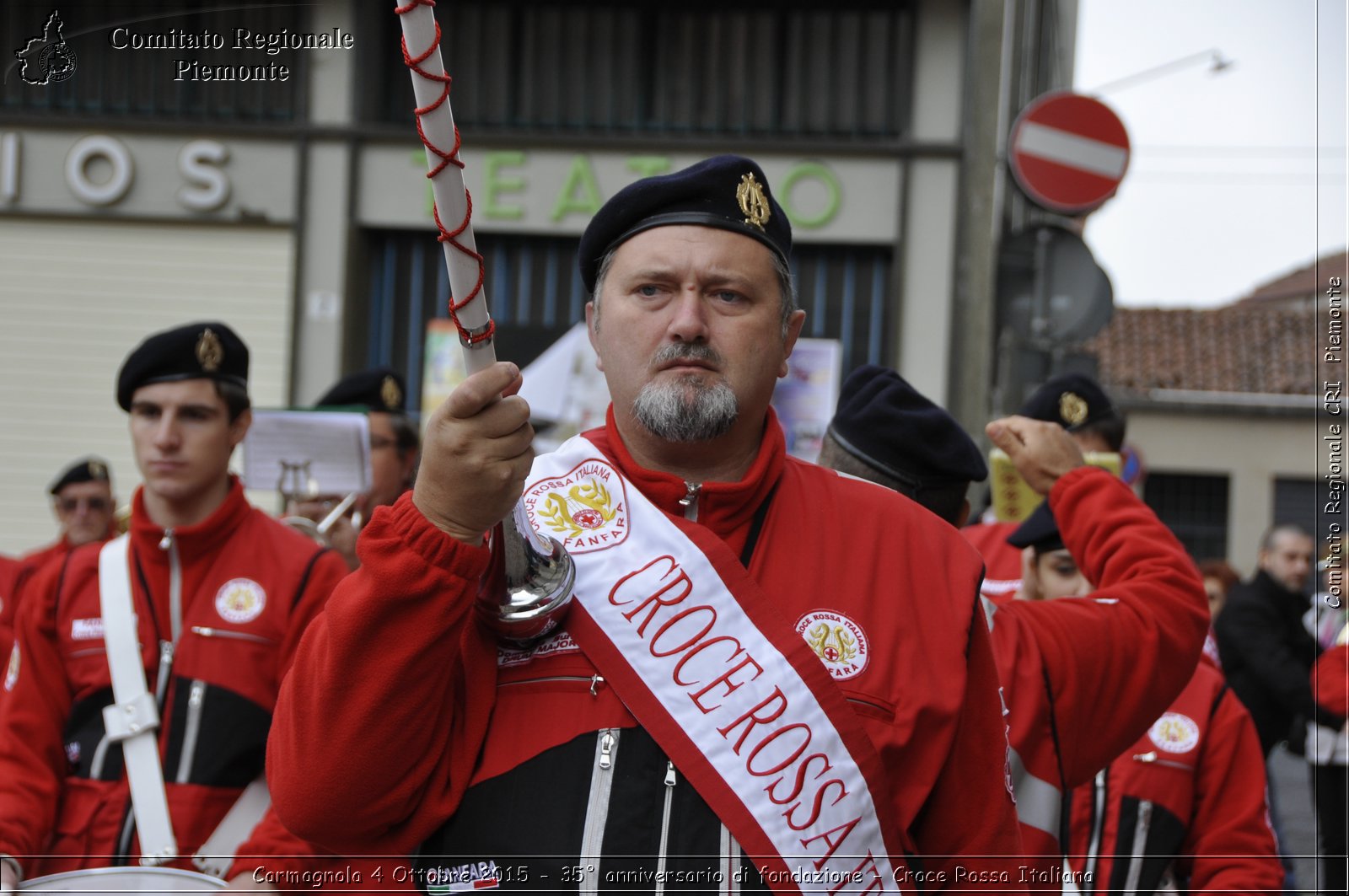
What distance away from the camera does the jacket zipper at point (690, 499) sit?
2477 millimetres

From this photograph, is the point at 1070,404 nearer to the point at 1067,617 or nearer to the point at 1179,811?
the point at 1179,811

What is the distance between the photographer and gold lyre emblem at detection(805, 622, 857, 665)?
233cm

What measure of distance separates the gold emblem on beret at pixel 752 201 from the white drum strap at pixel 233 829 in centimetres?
194

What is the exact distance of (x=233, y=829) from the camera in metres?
3.52

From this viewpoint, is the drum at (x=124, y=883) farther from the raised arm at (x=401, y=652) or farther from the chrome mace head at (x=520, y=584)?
the chrome mace head at (x=520, y=584)

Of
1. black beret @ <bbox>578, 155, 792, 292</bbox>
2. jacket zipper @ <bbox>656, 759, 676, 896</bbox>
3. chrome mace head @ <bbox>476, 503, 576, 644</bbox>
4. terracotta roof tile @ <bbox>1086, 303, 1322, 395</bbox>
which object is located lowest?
jacket zipper @ <bbox>656, 759, 676, 896</bbox>

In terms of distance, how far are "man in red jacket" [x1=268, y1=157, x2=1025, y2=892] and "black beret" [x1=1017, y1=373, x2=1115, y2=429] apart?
1.97 meters

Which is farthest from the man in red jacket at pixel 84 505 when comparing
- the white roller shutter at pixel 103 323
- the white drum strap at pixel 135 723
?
the white drum strap at pixel 135 723

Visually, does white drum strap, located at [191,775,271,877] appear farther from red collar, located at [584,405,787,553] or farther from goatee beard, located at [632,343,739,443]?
goatee beard, located at [632,343,739,443]

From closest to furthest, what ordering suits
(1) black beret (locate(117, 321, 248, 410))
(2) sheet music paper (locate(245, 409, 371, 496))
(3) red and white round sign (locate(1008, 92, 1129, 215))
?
(1) black beret (locate(117, 321, 248, 410))
(2) sheet music paper (locate(245, 409, 371, 496))
(3) red and white round sign (locate(1008, 92, 1129, 215))

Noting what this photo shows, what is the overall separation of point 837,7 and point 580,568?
11.1m

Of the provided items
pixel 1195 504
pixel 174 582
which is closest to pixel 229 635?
pixel 174 582

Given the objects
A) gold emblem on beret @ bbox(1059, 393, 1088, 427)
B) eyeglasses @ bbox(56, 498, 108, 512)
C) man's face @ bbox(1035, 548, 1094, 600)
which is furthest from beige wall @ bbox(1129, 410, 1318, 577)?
man's face @ bbox(1035, 548, 1094, 600)

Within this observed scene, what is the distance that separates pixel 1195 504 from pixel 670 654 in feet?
93.7
